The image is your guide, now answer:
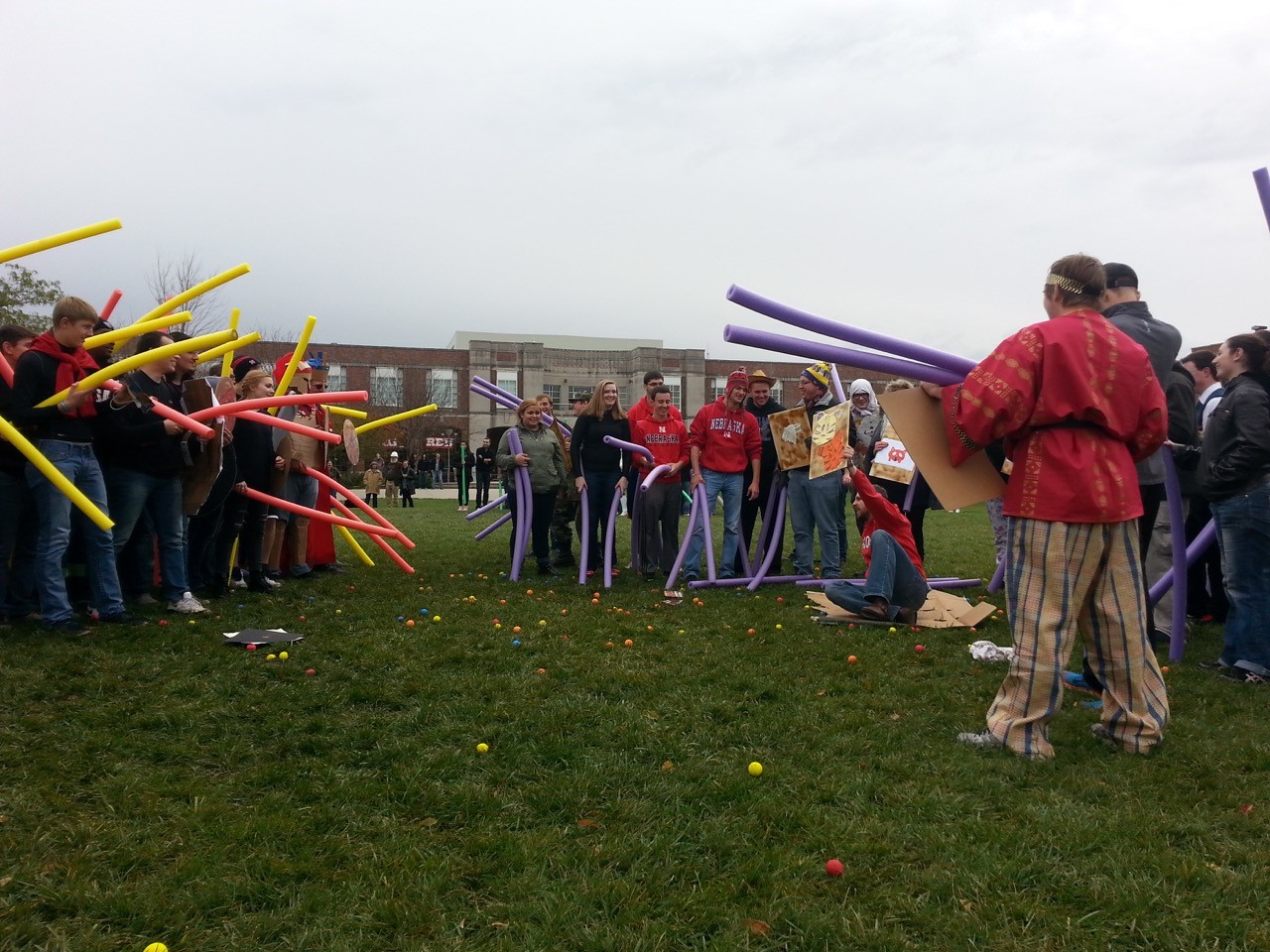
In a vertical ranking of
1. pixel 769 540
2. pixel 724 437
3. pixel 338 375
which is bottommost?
pixel 769 540

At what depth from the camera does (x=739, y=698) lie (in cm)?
512

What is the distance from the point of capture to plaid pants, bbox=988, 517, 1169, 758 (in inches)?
160

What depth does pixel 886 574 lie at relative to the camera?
7.26 metres

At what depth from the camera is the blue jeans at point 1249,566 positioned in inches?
215

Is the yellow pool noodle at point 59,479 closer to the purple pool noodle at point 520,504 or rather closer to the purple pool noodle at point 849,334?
the purple pool noodle at point 849,334

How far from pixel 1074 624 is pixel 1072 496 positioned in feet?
1.92

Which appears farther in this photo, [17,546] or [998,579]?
[998,579]

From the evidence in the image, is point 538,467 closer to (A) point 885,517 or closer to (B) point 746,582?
(B) point 746,582

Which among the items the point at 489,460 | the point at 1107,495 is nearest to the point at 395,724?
the point at 1107,495

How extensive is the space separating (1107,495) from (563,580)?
6.37 metres

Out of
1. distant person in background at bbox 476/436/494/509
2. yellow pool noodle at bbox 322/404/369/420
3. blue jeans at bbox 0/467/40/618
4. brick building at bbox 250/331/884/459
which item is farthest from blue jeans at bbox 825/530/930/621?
brick building at bbox 250/331/884/459

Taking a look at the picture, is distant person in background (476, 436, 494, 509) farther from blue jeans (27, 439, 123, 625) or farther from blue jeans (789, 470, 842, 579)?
blue jeans (27, 439, 123, 625)

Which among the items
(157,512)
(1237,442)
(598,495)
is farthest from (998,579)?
(157,512)

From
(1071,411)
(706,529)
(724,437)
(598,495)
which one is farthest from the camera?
(598,495)
